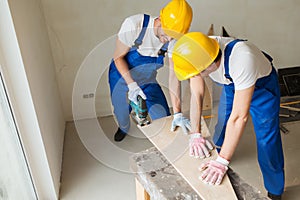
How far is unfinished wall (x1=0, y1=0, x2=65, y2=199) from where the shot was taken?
1556 millimetres

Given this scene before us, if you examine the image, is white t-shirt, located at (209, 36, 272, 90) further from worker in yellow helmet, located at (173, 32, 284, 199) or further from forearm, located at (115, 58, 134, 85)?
forearm, located at (115, 58, 134, 85)

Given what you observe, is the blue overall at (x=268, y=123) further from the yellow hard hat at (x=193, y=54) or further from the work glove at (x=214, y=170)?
the work glove at (x=214, y=170)

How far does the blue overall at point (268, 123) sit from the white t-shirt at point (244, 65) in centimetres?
5

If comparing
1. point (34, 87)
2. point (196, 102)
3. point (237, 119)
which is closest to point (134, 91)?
point (196, 102)

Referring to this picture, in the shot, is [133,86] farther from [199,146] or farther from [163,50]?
[199,146]

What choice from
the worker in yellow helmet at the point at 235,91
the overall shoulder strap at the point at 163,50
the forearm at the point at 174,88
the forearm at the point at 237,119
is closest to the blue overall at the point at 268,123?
the worker in yellow helmet at the point at 235,91

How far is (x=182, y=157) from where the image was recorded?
1.54 meters

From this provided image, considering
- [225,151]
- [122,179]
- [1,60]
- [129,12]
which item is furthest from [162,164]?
[129,12]

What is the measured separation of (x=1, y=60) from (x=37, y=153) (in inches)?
21.4

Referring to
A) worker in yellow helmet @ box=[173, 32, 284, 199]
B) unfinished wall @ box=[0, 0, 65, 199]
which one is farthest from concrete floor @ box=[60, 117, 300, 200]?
worker in yellow helmet @ box=[173, 32, 284, 199]

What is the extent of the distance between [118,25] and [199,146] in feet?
4.13

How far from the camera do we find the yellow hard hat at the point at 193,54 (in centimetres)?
136

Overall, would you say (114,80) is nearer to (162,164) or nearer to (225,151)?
(162,164)

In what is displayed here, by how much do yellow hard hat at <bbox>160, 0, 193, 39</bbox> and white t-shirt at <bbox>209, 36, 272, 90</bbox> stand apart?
0.17 meters
